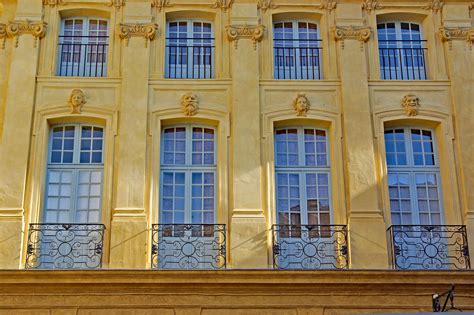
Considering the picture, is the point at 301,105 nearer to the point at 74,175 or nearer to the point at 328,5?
the point at 328,5

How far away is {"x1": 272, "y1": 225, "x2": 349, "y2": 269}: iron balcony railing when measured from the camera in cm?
1427

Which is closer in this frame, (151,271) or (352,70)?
(151,271)

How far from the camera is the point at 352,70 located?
50.8ft

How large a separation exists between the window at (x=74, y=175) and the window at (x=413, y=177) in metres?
5.22

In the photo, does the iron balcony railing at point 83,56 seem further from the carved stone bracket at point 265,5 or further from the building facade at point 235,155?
the carved stone bracket at point 265,5

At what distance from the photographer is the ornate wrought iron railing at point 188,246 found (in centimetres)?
1419

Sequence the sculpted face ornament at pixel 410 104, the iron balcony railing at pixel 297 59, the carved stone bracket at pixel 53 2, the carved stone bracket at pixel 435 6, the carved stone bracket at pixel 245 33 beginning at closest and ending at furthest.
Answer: the sculpted face ornament at pixel 410 104, the carved stone bracket at pixel 245 33, the iron balcony railing at pixel 297 59, the carved stone bracket at pixel 53 2, the carved stone bracket at pixel 435 6

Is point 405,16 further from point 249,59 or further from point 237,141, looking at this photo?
point 237,141

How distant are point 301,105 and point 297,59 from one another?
1200 millimetres

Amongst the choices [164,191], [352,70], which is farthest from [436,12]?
[164,191]

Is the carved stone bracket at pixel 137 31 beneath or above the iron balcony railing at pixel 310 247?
above

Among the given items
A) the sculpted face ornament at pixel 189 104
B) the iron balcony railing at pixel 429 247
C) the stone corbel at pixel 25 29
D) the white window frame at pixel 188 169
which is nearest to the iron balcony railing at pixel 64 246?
the white window frame at pixel 188 169

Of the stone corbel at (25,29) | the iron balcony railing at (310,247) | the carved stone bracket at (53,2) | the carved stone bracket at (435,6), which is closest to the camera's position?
the iron balcony railing at (310,247)

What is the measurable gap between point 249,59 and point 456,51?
3.88 m
